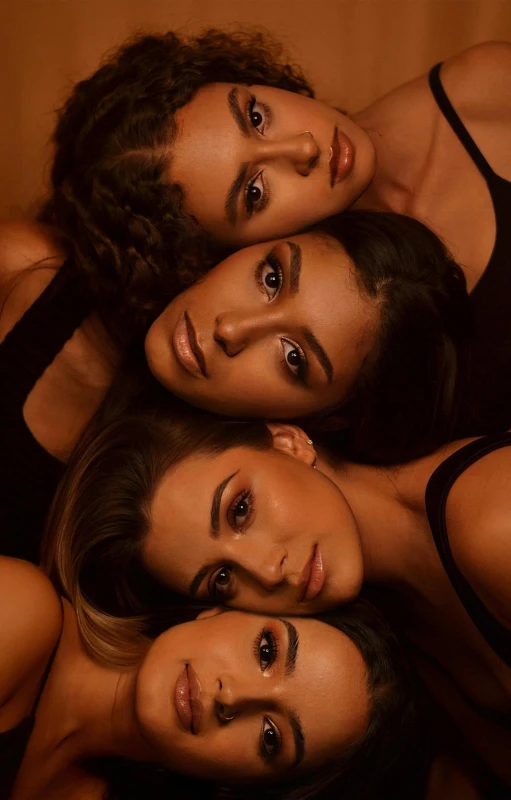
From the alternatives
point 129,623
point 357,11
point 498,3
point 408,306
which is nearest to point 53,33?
point 357,11

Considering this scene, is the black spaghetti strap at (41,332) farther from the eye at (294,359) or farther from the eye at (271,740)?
the eye at (271,740)

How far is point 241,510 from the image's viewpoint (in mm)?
1339

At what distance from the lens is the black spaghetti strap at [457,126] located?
5.24 feet

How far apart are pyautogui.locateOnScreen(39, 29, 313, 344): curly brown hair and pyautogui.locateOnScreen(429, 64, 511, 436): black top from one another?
46 centimetres

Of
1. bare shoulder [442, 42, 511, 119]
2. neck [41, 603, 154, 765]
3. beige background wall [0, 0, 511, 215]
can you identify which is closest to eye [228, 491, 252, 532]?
neck [41, 603, 154, 765]

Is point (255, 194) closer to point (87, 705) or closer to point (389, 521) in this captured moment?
point (389, 521)

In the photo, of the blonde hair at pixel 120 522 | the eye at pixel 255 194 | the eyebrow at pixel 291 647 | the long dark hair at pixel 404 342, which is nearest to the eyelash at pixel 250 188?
the eye at pixel 255 194

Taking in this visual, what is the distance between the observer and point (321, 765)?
1.30 metres

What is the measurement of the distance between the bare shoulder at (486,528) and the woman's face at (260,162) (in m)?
0.54

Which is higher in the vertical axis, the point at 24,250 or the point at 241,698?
the point at 24,250

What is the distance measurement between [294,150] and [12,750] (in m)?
1.06

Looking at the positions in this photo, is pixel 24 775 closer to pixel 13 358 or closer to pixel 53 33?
pixel 13 358

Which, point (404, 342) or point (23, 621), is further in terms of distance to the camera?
point (404, 342)

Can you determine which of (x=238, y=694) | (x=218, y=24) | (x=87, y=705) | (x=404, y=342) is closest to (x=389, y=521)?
(x=404, y=342)
